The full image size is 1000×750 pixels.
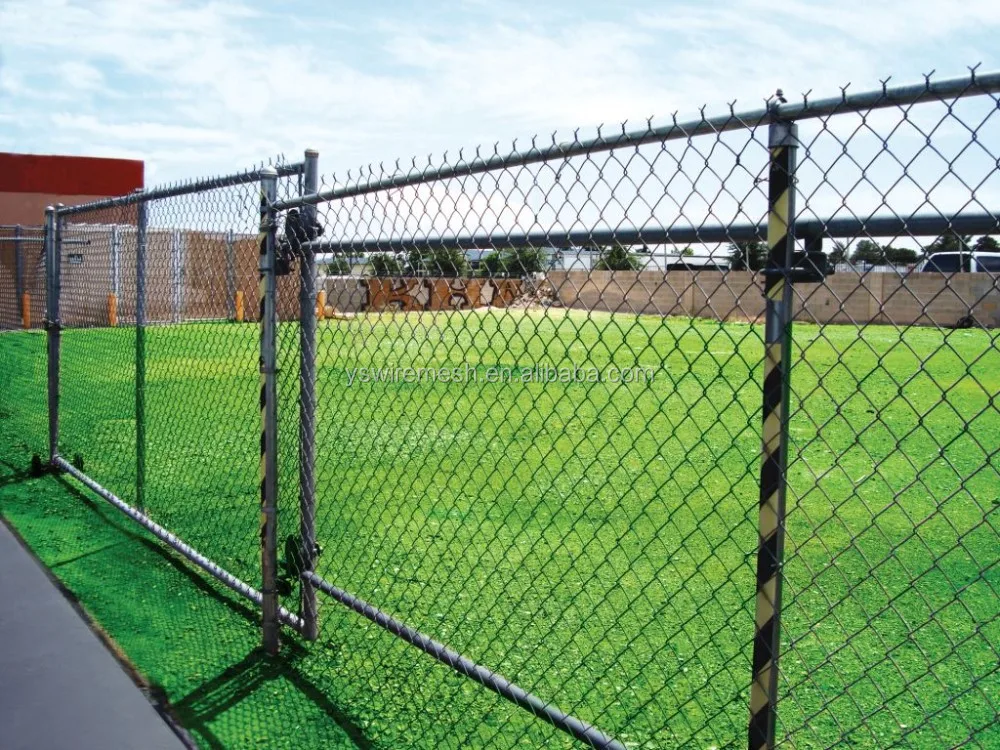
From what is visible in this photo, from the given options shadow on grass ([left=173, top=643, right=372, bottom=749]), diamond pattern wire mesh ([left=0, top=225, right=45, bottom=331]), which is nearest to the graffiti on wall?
shadow on grass ([left=173, top=643, right=372, bottom=749])

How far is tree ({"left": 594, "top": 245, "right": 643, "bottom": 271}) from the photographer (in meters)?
2.64

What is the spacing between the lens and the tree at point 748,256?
91.4 inches

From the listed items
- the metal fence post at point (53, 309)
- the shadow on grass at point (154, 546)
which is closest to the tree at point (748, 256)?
the shadow on grass at point (154, 546)

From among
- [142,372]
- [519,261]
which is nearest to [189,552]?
[142,372]

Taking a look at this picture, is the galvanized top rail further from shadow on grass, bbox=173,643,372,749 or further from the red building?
the red building

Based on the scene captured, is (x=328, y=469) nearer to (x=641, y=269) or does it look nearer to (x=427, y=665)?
(x=427, y=665)

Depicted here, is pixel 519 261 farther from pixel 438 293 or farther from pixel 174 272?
pixel 174 272

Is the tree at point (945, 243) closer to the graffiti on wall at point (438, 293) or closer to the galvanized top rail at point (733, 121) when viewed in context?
the galvanized top rail at point (733, 121)

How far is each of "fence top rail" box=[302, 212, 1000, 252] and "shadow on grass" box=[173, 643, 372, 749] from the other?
191 centimetres

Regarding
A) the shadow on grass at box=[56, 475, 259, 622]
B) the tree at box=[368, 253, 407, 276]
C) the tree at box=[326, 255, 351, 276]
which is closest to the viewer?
the tree at box=[368, 253, 407, 276]

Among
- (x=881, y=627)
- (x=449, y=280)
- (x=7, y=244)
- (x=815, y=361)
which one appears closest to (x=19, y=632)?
(x=449, y=280)

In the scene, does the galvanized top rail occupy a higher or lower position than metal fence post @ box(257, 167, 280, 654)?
higher

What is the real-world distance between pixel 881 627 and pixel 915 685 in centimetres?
59

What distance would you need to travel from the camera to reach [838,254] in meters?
2.15
